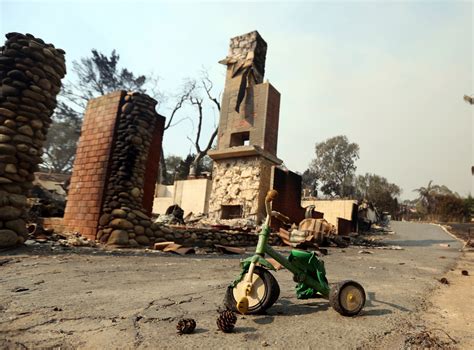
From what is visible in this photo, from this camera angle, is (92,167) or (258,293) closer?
(258,293)

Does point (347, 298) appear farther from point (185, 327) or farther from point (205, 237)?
point (205, 237)

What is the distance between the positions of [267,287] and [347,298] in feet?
2.07

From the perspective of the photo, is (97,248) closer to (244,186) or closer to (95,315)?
(95,315)

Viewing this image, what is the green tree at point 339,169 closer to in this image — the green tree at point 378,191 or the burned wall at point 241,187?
the green tree at point 378,191

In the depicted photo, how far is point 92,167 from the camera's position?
257 inches

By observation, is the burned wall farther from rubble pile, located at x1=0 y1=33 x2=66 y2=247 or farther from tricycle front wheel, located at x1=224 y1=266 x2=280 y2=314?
tricycle front wheel, located at x1=224 y1=266 x2=280 y2=314

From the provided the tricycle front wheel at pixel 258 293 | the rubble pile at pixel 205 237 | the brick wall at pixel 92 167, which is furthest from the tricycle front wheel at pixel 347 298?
the brick wall at pixel 92 167

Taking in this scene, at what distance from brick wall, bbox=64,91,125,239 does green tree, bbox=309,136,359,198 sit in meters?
34.0

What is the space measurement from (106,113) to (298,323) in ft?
20.8

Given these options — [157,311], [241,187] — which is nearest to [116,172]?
[157,311]

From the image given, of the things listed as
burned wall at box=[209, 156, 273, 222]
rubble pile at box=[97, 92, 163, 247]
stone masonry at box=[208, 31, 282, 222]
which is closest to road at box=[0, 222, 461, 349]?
rubble pile at box=[97, 92, 163, 247]

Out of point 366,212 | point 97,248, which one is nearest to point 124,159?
point 97,248

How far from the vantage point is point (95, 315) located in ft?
6.64

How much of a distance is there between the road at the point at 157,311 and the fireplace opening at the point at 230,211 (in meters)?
7.07
